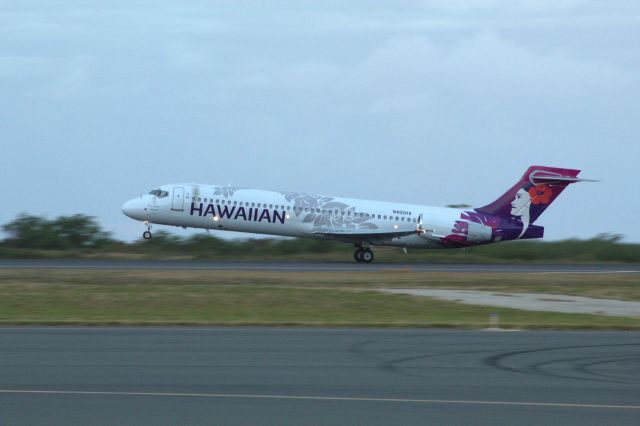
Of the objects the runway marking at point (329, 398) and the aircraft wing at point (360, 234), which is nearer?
the runway marking at point (329, 398)

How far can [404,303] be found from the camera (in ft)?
85.8

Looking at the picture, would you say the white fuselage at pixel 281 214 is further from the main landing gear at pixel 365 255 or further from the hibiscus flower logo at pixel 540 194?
the hibiscus flower logo at pixel 540 194

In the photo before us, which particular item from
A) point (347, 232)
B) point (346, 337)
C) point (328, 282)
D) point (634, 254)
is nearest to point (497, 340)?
point (346, 337)

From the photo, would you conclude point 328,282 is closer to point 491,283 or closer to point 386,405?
point 491,283

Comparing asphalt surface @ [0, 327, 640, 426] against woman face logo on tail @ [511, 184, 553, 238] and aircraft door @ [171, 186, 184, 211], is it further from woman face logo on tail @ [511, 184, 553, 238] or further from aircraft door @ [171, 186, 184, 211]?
woman face logo on tail @ [511, 184, 553, 238]

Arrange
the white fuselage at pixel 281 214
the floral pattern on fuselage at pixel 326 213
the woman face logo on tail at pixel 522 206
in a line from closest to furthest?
the white fuselage at pixel 281 214, the floral pattern on fuselage at pixel 326 213, the woman face logo on tail at pixel 522 206

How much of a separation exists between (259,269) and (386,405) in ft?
90.0

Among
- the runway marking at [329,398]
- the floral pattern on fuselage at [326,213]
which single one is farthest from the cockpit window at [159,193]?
the runway marking at [329,398]

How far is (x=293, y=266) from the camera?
41594 millimetres

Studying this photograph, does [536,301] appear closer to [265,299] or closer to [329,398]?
[265,299]

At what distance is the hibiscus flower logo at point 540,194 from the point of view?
153ft

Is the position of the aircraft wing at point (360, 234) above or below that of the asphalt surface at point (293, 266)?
above

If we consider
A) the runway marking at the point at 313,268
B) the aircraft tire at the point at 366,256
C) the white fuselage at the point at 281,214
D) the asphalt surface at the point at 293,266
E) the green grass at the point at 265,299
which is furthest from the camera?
the aircraft tire at the point at 366,256

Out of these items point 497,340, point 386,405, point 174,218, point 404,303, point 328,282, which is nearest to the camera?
point 386,405
